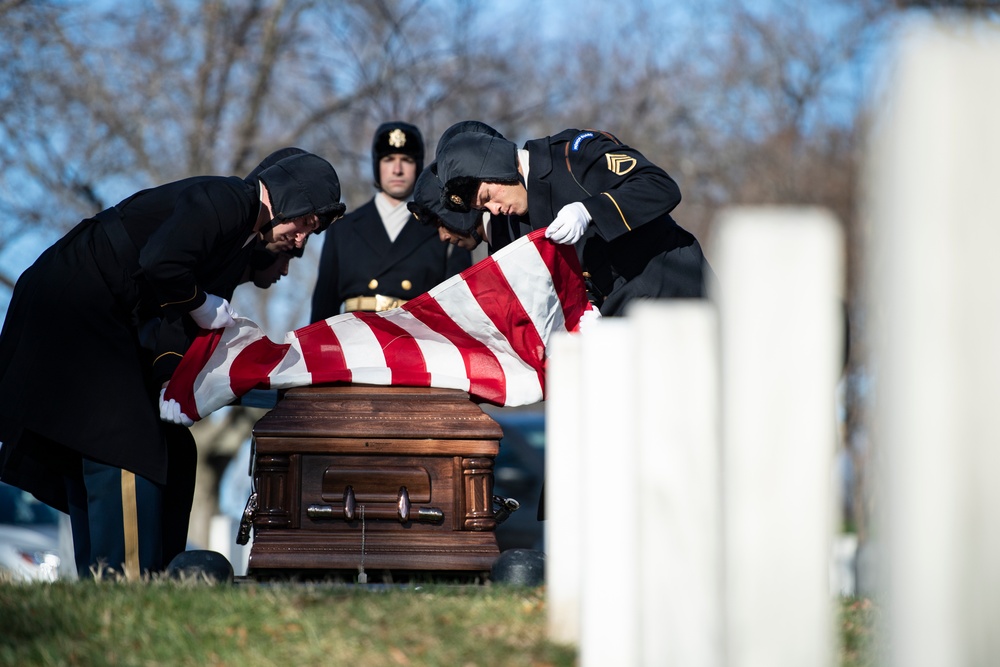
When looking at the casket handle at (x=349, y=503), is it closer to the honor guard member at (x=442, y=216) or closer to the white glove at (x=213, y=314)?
the white glove at (x=213, y=314)

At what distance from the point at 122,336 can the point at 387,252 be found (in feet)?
6.12

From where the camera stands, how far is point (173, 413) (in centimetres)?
461

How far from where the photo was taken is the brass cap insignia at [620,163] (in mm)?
4520

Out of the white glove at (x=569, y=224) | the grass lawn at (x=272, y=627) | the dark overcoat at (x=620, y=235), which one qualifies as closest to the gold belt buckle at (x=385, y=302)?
the dark overcoat at (x=620, y=235)

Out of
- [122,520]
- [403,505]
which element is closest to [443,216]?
[403,505]

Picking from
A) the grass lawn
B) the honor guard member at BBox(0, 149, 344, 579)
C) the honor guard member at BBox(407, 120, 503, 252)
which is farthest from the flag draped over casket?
the grass lawn

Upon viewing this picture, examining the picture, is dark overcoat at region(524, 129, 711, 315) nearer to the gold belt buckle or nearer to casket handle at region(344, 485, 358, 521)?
casket handle at region(344, 485, 358, 521)

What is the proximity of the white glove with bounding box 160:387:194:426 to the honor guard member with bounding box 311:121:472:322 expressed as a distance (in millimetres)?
1499

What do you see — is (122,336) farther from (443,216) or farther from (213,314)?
(443,216)

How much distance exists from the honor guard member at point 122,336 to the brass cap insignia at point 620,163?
1.00 m

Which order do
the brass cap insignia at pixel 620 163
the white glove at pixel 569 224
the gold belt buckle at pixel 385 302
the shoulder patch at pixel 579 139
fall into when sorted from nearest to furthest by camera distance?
1. the white glove at pixel 569 224
2. the brass cap insignia at pixel 620 163
3. the shoulder patch at pixel 579 139
4. the gold belt buckle at pixel 385 302

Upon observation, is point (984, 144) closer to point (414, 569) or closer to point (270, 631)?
point (270, 631)

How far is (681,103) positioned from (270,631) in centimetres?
1507

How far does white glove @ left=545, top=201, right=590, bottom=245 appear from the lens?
4.41 metres
